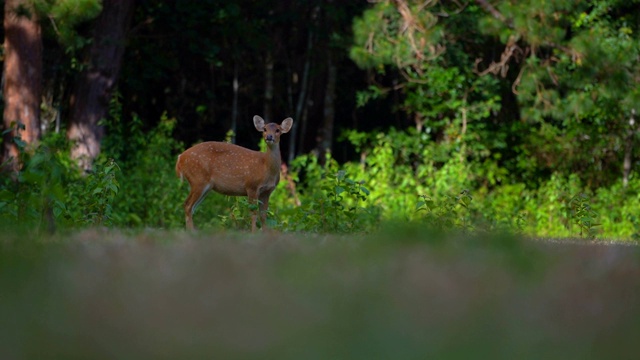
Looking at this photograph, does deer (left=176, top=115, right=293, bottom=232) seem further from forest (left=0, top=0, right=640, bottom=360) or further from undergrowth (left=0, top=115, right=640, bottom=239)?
undergrowth (left=0, top=115, right=640, bottom=239)

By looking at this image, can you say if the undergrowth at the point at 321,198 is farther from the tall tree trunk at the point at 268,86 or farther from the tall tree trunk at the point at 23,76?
the tall tree trunk at the point at 268,86

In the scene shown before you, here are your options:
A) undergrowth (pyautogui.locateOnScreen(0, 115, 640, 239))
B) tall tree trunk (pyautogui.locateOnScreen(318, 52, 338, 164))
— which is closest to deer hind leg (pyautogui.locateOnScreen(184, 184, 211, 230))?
undergrowth (pyautogui.locateOnScreen(0, 115, 640, 239))

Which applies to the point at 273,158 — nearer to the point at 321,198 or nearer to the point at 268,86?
the point at 321,198

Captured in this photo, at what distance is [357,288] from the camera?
157 inches

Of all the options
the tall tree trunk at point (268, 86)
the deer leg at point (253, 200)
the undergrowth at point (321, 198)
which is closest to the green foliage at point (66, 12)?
the undergrowth at point (321, 198)

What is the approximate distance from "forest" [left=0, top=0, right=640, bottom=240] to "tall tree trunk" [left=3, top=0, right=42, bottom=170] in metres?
0.03

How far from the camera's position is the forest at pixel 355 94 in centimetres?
1894

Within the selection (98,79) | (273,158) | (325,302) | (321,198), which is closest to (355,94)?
(98,79)

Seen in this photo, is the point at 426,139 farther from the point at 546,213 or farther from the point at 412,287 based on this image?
the point at 412,287

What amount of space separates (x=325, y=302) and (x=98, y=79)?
17.8 metres

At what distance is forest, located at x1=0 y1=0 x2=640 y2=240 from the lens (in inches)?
746

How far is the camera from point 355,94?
2527 cm

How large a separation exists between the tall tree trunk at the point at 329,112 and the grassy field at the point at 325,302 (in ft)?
63.3

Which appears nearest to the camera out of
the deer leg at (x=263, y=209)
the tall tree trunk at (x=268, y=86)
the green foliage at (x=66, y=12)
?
the deer leg at (x=263, y=209)
